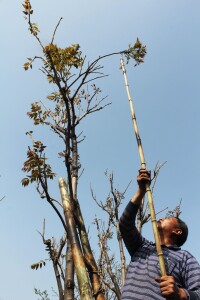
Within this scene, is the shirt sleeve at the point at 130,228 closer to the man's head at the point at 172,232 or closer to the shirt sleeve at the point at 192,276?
the man's head at the point at 172,232

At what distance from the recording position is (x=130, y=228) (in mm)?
2605

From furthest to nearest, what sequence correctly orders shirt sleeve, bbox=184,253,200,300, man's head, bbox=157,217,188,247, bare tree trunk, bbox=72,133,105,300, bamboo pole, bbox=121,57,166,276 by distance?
bare tree trunk, bbox=72,133,105,300 → man's head, bbox=157,217,188,247 → shirt sleeve, bbox=184,253,200,300 → bamboo pole, bbox=121,57,166,276

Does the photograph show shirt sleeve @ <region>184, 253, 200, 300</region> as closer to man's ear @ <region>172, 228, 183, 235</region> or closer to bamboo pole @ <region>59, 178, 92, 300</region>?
man's ear @ <region>172, 228, 183, 235</region>

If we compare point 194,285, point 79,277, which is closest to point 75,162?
point 79,277

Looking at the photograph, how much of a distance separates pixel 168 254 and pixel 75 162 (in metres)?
1.98

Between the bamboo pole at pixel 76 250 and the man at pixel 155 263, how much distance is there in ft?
1.30

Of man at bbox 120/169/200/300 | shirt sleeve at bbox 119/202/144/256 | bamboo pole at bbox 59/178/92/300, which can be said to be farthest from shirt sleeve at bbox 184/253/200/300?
bamboo pole at bbox 59/178/92/300

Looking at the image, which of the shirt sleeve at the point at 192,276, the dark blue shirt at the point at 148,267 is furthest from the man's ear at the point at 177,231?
the shirt sleeve at the point at 192,276

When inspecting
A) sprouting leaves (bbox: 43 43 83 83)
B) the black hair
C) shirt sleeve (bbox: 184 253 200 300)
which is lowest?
shirt sleeve (bbox: 184 253 200 300)

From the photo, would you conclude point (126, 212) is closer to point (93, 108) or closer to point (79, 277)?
point (79, 277)

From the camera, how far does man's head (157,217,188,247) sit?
2709 mm

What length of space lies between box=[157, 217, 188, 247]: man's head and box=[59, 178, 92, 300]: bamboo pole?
0.72 metres

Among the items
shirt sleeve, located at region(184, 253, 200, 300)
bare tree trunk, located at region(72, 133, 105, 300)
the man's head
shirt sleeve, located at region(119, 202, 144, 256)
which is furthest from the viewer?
bare tree trunk, located at region(72, 133, 105, 300)

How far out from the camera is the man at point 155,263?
221 cm
